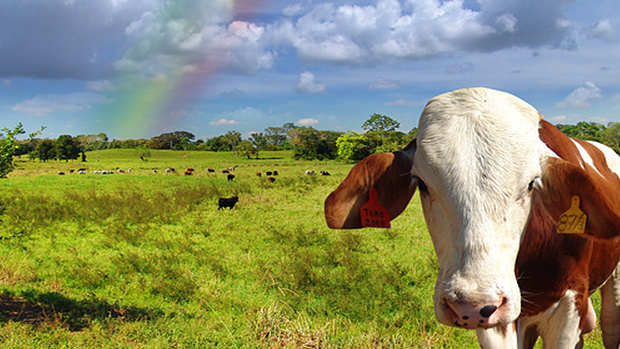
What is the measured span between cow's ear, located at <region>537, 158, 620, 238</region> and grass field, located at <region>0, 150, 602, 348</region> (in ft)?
9.37

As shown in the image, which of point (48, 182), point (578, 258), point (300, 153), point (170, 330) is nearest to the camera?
point (578, 258)

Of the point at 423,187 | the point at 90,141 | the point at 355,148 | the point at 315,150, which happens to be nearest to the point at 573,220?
the point at 423,187

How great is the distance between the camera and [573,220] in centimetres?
234

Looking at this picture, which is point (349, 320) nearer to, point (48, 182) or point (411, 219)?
point (411, 219)

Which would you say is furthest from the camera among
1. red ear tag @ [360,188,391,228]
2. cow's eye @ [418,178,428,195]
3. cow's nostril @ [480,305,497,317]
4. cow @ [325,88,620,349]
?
red ear tag @ [360,188,391,228]

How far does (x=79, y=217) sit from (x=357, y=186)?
40.5 feet

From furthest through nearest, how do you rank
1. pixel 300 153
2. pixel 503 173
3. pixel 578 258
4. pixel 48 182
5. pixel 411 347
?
1. pixel 300 153
2. pixel 48 182
3. pixel 411 347
4. pixel 578 258
5. pixel 503 173

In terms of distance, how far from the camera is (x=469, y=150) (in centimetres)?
221

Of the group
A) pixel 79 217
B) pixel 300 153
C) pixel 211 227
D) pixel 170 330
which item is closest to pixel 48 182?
pixel 79 217

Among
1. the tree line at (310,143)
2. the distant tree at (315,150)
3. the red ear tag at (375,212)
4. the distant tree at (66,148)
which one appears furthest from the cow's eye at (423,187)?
the distant tree at (66,148)

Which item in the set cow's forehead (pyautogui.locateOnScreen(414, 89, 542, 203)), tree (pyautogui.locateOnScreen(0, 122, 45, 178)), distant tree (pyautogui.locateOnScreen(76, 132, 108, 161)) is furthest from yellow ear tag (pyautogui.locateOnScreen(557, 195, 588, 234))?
distant tree (pyautogui.locateOnScreen(76, 132, 108, 161))

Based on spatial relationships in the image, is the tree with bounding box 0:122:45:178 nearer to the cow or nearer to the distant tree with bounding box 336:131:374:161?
the cow

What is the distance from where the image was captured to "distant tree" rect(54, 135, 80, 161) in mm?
73875

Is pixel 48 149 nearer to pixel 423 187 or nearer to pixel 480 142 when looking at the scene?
pixel 423 187
